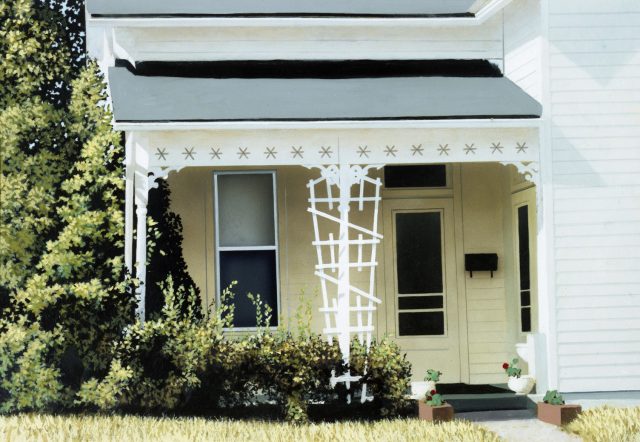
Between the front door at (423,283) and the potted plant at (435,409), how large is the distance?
2.30 metres

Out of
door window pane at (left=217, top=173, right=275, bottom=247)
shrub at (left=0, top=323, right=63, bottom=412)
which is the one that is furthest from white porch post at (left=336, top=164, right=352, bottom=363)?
shrub at (left=0, top=323, right=63, bottom=412)

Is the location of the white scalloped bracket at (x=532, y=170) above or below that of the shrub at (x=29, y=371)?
above

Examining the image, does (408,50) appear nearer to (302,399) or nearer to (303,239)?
(303,239)

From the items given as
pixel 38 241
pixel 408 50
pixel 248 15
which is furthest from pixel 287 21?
pixel 38 241

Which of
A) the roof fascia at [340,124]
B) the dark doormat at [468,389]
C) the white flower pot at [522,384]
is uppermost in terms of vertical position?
the roof fascia at [340,124]

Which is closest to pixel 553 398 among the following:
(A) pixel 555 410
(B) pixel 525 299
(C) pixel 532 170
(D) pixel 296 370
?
(A) pixel 555 410

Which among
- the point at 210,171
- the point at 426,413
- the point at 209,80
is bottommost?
the point at 426,413

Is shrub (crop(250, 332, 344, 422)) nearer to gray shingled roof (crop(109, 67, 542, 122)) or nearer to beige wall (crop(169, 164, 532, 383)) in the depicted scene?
beige wall (crop(169, 164, 532, 383))

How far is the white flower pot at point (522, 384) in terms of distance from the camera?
44.1 feet

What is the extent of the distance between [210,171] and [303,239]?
1.48 m

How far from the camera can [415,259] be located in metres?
15.2

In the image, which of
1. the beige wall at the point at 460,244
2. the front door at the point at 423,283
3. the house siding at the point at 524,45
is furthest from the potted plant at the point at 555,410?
the house siding at the point at 524,45

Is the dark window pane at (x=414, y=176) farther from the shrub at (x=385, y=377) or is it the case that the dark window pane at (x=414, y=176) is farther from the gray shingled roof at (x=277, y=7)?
the shrub at (x=385, y=377)

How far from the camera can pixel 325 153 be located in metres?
13.3
